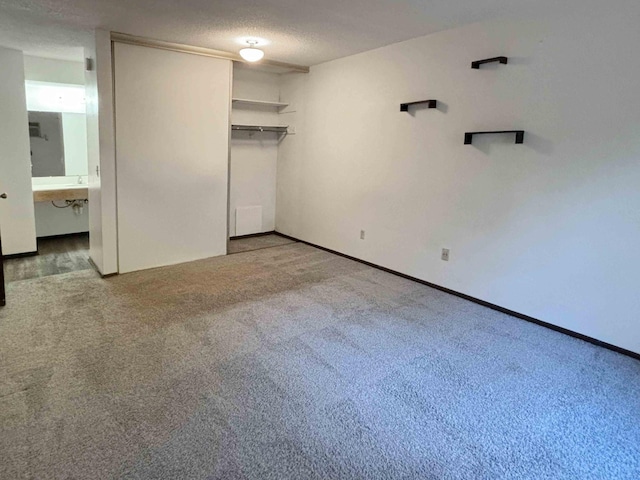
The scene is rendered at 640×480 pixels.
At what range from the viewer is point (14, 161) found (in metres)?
4.54

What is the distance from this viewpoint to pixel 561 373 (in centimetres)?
263

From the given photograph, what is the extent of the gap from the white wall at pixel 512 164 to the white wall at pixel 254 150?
124 centimetres

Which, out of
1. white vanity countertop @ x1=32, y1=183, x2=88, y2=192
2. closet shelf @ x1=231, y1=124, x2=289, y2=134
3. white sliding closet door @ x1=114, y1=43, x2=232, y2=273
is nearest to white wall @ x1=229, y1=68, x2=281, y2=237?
closet shelf @ x1=231, y1=124, x2=289, y2=134

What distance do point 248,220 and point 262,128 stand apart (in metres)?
1.36

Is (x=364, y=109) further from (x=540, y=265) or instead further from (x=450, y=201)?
(x=540, y=265)

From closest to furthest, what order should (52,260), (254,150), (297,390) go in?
1. (297,390)
2. (52,260)
3. (254,150)

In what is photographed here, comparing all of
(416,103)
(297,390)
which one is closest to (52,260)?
(297,390)

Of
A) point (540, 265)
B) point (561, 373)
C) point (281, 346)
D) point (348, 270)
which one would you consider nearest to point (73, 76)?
point (348, 270)

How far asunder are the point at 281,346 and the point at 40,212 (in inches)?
181

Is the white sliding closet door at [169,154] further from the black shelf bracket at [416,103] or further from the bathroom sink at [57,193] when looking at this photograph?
the black shelf bracket at [416,103]

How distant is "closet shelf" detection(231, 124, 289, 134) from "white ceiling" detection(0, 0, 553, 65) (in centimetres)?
127

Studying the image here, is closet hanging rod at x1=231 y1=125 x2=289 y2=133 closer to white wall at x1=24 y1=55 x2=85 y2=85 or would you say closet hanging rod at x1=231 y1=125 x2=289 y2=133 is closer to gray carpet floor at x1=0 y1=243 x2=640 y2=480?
white wall at x1=24 y1=55 x2=85 y2=85

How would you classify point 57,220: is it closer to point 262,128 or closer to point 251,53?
point 262,128

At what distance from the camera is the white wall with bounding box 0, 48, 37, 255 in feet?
14.4
